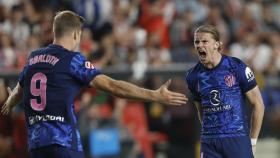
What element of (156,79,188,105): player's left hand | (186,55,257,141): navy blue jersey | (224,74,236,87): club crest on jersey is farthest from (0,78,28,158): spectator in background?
(156,79,188,105): player's left hand

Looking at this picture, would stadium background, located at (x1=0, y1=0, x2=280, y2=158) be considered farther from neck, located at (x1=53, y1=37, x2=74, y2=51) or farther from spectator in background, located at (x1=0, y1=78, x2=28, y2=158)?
neck, located at (x1=53, y1=37, x2=74, y2=51)

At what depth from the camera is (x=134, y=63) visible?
41.7 feet

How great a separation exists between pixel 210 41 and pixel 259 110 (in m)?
0.87

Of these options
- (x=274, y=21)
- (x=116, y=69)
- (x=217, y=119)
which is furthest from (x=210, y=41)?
(x=274, y=21)

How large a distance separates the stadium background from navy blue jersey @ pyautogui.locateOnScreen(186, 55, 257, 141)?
4500 millimetres

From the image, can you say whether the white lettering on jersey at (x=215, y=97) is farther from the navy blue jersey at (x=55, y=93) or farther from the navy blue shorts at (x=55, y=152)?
the navy blue shorts at (x=55, y=152)


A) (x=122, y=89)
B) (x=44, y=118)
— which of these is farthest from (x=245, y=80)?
(x=44, y=118)

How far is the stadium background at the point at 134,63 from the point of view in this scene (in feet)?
40.2

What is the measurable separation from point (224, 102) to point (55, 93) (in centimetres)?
200

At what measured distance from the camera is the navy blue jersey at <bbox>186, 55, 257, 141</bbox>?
7.73 metres

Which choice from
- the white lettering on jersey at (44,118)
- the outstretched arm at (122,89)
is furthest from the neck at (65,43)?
the white lettering on jersey at (44,118)

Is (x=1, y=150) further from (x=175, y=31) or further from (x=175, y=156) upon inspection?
(x=175, y=31)

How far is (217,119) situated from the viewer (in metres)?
7.75

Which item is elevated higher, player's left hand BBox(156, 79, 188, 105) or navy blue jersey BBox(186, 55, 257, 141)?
navy blue jersey BBox(186, 55, 257, 141)
